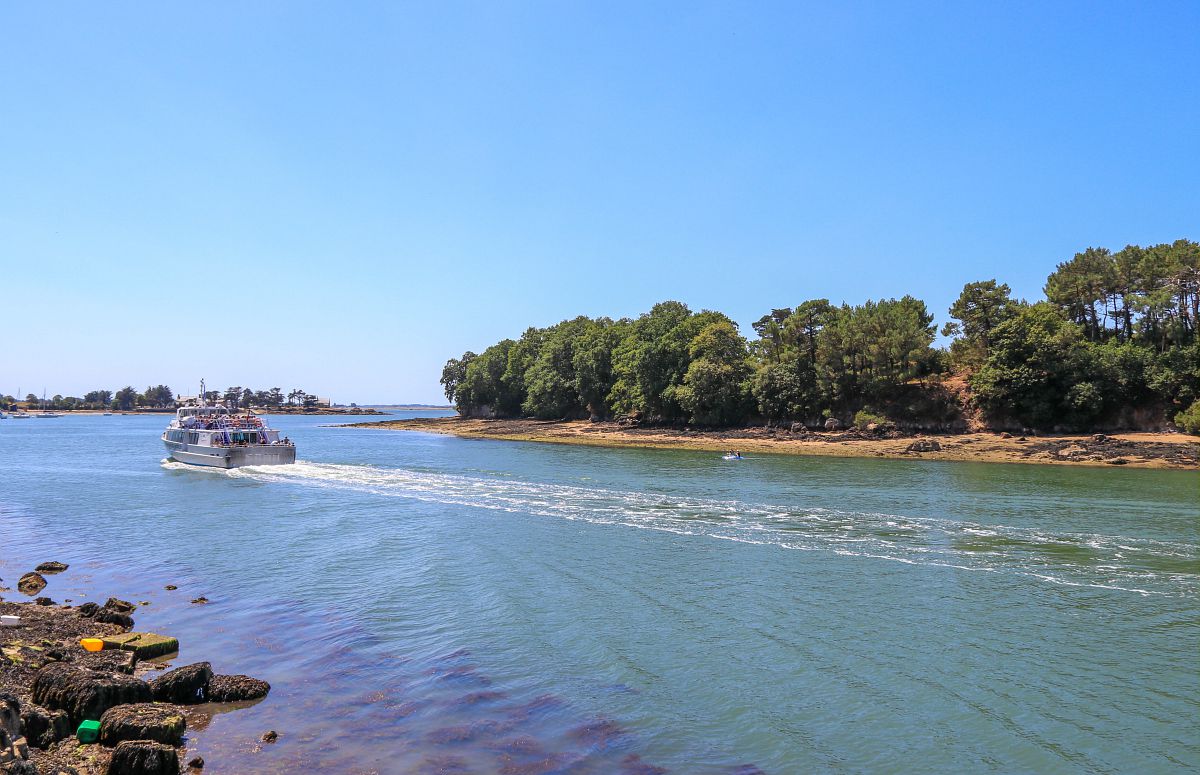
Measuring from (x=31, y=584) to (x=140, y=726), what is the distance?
14.9 m

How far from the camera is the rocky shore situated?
10445mm

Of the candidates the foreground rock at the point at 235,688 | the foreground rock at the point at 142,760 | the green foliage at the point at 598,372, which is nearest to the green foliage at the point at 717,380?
the green foliage at the point at 598,372

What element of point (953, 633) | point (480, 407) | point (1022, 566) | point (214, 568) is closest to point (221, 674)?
point (214, 568)

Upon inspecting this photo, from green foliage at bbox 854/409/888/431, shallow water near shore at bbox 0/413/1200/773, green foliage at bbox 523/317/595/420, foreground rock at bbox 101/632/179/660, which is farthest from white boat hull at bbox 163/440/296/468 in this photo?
green foliage at bbox 523/317/595/420

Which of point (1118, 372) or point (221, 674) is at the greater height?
point (1118, 372)

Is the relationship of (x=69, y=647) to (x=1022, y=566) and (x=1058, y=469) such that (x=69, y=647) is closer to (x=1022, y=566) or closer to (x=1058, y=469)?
(x=1022, y=566)

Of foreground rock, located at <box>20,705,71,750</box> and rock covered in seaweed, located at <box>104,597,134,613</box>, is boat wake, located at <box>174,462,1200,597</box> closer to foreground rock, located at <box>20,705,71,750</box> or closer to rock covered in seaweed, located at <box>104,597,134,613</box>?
rock covered in seaweed, located at <box>104,597,134,613</box>

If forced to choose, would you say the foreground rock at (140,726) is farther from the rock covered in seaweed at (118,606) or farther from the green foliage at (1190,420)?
the green foliage at (1190,420)

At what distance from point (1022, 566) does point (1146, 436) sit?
2032 inches

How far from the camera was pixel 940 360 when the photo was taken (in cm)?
8406

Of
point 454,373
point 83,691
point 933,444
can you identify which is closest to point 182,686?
point 83,691

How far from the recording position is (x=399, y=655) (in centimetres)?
1636

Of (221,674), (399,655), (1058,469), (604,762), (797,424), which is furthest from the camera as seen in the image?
(797,424)

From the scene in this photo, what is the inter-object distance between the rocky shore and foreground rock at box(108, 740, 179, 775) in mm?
14
